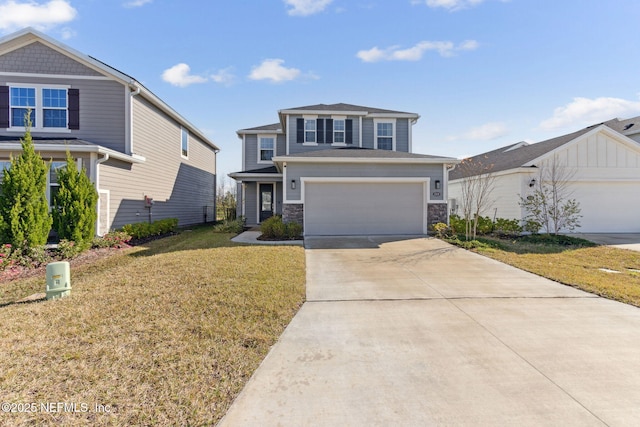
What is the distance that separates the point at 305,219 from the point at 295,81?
7.31 meters

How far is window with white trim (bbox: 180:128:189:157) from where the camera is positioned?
15.5 m

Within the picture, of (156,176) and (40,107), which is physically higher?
(40,107)

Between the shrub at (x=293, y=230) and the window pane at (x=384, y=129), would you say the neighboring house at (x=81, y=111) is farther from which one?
the window pane at (x=384, y=129)

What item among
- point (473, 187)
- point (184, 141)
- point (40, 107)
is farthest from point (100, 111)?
point (473, 187)

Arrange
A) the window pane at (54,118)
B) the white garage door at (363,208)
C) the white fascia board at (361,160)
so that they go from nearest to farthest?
the window pane at (54,118) → the white fascia board at (361,160) → the white garage door at (363,208)

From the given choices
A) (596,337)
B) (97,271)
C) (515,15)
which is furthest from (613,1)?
(97,271)

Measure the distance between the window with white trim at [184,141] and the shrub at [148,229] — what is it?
478cm

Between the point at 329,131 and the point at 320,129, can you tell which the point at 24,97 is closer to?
the point at 320,129

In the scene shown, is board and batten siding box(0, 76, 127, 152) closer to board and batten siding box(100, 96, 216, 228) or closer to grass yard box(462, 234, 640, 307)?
board and batten siding box(100, 96, 216, 228)

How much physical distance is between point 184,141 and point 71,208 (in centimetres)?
887

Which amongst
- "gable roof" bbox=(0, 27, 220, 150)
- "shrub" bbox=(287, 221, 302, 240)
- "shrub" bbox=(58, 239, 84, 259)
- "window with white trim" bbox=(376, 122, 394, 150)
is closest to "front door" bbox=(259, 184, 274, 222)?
"shrub" bbox=(287, 221, 302, 240)

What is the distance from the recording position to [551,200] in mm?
12367

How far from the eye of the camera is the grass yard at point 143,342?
231 cm

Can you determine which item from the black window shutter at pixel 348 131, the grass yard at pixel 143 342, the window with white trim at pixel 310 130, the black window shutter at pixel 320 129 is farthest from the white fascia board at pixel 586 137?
the grass yard at pixel 143 342
